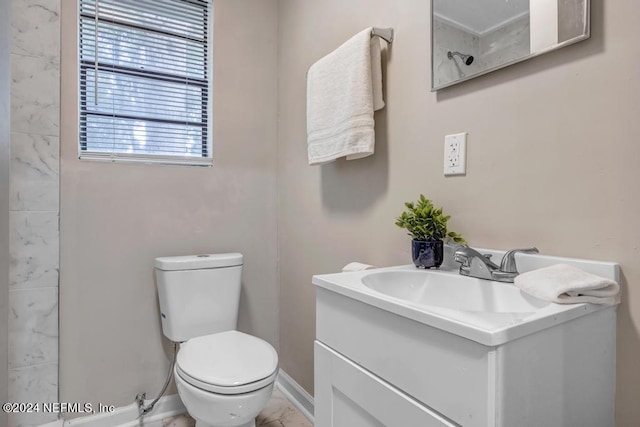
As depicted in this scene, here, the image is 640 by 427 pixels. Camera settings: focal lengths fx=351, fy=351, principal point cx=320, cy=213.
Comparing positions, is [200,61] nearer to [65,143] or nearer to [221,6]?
[221,6]

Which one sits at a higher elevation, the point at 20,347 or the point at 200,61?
the point at 200,61

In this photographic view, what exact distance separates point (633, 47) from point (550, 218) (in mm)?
388

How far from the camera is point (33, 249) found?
4.97 feet

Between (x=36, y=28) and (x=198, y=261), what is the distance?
4.01 feet

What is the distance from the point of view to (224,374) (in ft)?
4.15

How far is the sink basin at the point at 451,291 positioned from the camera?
2.71ft

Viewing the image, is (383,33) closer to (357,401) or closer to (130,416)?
(357,401)

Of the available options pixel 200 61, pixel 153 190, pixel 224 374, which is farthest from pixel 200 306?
pixel 200 61

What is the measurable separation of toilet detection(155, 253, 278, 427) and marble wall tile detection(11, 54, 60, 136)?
0.77m

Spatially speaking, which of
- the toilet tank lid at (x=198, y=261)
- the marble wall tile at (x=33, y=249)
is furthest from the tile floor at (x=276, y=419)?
the marble wall tile at (x=33, y=249)

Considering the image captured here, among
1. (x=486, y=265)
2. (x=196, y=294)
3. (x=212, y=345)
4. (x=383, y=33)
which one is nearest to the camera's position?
(x=486, y=265)

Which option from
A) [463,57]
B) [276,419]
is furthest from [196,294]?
[463,57]

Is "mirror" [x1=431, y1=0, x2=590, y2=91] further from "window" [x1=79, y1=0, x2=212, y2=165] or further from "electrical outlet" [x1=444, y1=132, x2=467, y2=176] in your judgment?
"window" [x1=79, y1=0, x2=212, y2=165]

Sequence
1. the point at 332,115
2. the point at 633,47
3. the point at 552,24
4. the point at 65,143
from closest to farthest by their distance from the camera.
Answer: the point at 633,47
the point at 552,24
the point at 332,115
the point at 65,143
